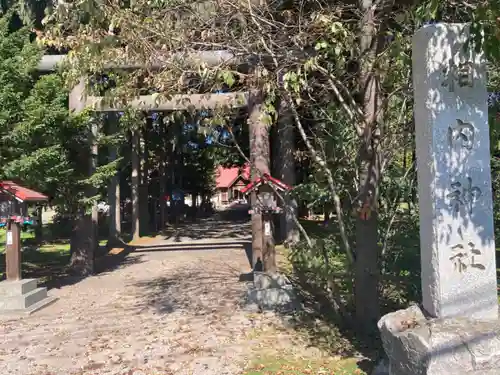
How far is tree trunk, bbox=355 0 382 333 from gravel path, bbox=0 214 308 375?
128 cm

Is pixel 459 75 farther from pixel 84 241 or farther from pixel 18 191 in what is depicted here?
pixel 84 241

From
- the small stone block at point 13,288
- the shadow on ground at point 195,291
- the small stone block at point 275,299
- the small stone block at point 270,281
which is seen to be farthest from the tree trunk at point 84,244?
the small stone block at point 275,299

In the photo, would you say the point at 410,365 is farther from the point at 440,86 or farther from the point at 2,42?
the point at 2,42

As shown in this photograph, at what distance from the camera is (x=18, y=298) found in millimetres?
8547

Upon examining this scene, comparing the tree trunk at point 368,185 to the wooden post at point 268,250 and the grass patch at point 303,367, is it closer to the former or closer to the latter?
the grass patch at point 303,367

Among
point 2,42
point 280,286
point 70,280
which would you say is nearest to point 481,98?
point 280,286

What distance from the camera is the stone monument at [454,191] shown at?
4203mm

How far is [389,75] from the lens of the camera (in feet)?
20.6

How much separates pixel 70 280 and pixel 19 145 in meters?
4.21

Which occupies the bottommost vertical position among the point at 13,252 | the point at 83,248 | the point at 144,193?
the point at 83,248

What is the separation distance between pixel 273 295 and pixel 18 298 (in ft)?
14.8

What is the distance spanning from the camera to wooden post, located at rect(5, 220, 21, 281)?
8914 mm

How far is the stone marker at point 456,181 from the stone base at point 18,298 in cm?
707

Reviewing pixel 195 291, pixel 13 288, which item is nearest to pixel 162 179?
pixel 195 291
